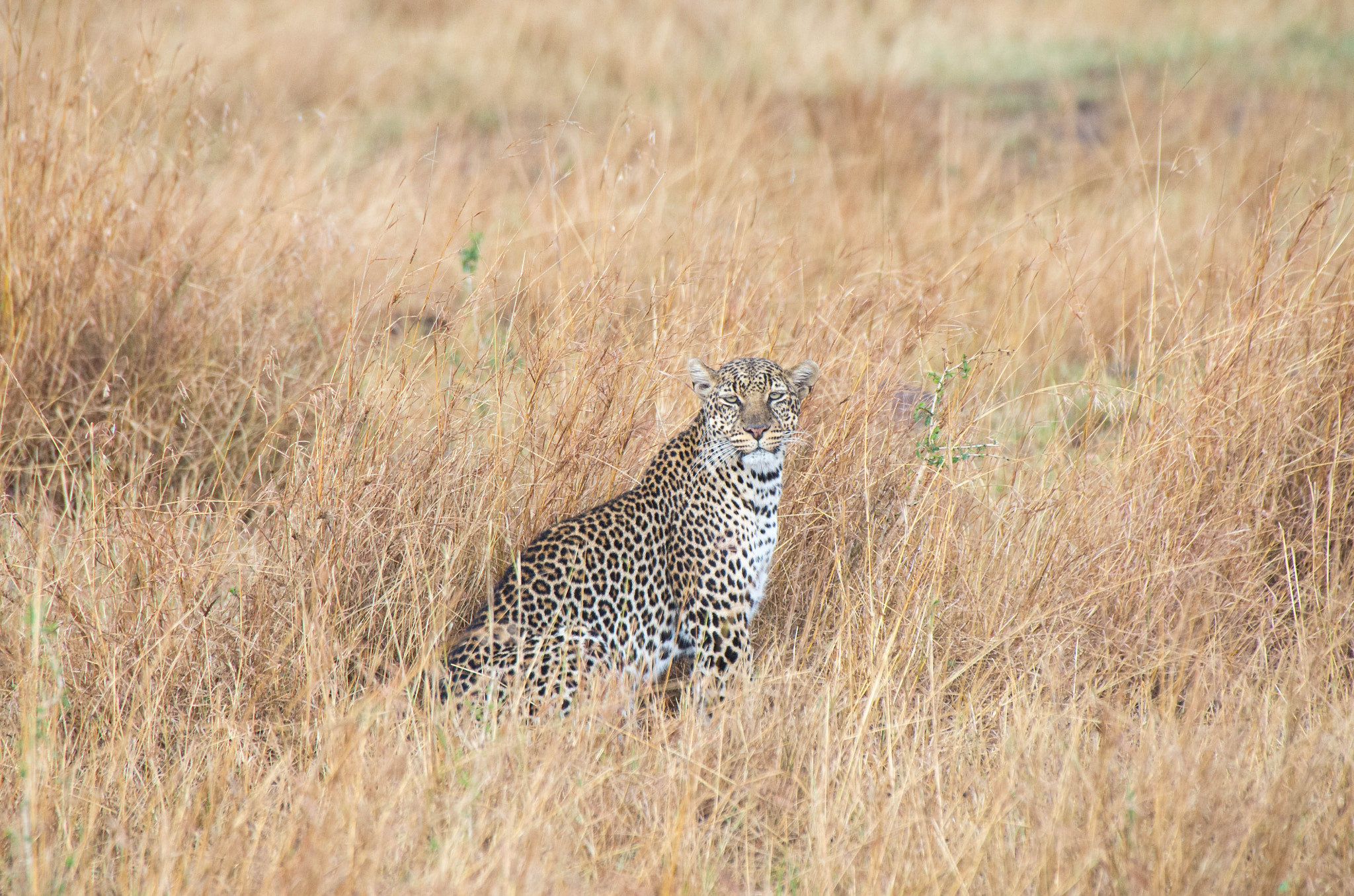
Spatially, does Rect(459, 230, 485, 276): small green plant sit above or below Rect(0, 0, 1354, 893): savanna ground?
above

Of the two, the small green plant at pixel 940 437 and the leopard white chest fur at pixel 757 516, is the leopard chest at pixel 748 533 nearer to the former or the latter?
the leopard white chest fur at pixel 757 516

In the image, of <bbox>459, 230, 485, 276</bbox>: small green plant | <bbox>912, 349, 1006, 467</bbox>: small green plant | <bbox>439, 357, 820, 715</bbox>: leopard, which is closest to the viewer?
<bbox>439, 357, 820, 715</bbox>: leopard

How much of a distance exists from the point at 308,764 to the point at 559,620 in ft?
2.69

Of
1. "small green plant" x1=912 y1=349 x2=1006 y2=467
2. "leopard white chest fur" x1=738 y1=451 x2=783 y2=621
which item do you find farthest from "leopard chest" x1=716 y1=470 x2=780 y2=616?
"small green plant" x1=912 y1=349 x2=1006 y2=467

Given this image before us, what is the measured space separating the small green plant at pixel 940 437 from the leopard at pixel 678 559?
0.47 meters

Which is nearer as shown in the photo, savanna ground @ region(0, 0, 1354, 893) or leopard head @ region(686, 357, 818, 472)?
savanna ground @ region(0, 0, 1354, 893)

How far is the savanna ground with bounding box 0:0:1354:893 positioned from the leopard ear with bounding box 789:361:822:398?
33 centimetres

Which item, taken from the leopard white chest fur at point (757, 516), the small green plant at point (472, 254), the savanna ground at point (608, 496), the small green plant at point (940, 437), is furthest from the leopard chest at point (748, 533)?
the small green plant at point (472, 254)

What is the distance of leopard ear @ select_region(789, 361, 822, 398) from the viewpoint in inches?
157

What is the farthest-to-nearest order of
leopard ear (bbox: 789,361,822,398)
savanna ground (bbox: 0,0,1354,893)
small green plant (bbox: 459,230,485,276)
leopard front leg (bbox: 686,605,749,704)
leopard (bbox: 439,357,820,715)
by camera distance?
small green plant (bbox: 459,230,485,276) → leopard ear (bbox: 789,361,822,398) → leopard front leg (bbox: 686,605,749,704) → leopard (bbox: 439,357,820,715) → savanna ground (bbox: 0,0,1354,893)

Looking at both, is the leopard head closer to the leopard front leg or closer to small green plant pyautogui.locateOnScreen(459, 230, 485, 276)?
the leopard front leg

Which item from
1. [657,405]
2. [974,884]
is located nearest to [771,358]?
[657,405]

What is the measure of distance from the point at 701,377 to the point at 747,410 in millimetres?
201

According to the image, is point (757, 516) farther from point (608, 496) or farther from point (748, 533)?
point (608, 496)
